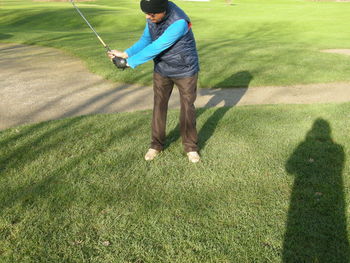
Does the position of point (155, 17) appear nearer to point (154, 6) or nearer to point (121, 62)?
point (154, 6)

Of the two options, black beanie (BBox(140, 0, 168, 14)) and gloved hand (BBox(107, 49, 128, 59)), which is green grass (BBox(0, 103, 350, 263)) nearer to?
gloved hand (BBox(107, 49, 128, 59))

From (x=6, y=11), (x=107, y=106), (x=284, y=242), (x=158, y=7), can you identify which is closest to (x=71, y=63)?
(x=107, y=106)

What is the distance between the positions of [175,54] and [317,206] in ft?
7.48

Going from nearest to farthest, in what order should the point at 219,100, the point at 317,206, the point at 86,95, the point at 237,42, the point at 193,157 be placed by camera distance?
the point at 317,206 → the point at 193,157 → the point at 219,100 → the point at 86,95 → the point at 237,42

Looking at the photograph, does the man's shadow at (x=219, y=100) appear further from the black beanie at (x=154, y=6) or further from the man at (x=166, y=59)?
the black beanie at (x=154, y=6)

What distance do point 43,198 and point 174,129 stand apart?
8.28 feet

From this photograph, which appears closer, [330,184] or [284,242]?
[284,242]

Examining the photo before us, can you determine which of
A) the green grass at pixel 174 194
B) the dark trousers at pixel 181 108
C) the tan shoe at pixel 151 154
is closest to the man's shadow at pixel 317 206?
the green grass at pixel 174 194

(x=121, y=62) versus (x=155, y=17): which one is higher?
(x=155, y=17)

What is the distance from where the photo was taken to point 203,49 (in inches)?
510

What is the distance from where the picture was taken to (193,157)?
4.51m

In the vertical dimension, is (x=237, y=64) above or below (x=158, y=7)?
below

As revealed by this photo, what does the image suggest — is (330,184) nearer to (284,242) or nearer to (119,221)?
(284,242)

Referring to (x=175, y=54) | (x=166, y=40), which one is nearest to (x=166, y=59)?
(x=175, y=54)
